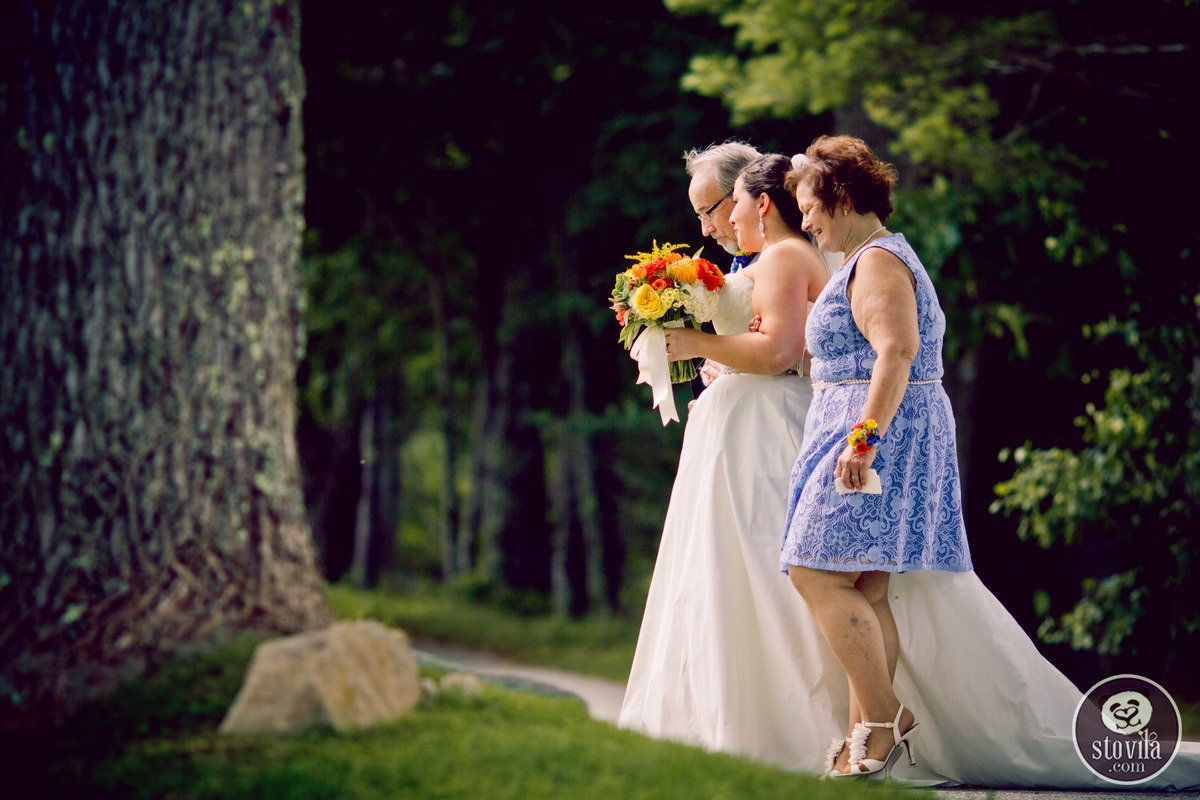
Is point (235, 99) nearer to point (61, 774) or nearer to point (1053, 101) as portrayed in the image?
point (61, 774)

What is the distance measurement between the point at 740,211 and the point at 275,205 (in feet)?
5.62

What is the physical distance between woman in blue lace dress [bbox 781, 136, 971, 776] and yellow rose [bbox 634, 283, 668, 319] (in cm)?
56

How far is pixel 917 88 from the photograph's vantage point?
895 centimetres

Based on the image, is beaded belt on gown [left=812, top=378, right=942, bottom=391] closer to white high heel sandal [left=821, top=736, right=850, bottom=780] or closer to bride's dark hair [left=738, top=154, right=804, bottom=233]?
bride's dark hair [left=738, top=154, right=804, bottom=233]

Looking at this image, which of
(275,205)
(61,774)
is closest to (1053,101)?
(275,205)

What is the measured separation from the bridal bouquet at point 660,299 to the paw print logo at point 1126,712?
1973mm

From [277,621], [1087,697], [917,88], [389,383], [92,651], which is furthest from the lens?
[389,383]

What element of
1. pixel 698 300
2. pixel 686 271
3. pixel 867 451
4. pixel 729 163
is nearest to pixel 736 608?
pixel 867 451

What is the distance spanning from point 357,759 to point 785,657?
5.63 ft

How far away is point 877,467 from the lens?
13.9 feet

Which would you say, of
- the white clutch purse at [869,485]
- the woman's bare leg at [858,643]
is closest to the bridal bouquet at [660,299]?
the white clutch purse at [869,485]

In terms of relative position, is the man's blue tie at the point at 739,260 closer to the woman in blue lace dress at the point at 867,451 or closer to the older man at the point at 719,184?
the older man at the point at 719,184

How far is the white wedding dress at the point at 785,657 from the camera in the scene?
4.40 metres

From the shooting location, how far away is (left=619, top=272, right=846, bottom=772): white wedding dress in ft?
14.8
